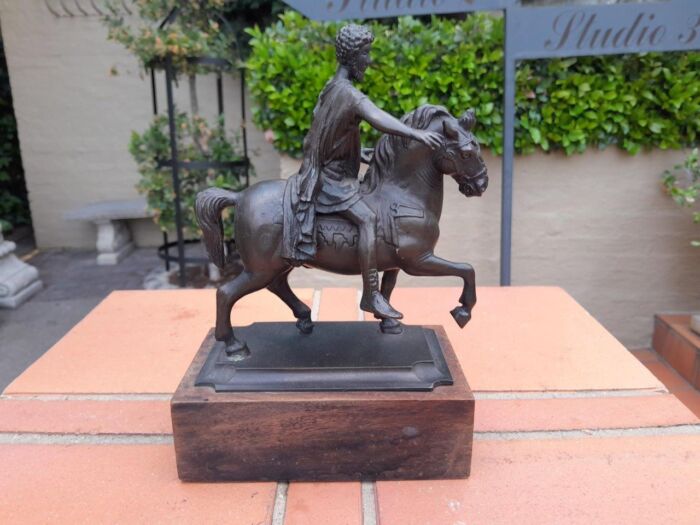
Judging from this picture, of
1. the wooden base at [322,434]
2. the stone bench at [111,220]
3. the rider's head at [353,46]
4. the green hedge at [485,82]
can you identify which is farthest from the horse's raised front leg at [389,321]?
the stone bench at [111,220]

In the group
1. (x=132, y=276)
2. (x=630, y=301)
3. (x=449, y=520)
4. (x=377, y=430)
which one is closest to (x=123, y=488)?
(x=377, y=430)

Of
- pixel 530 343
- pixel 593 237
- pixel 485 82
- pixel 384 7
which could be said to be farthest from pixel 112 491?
pixel 593 237

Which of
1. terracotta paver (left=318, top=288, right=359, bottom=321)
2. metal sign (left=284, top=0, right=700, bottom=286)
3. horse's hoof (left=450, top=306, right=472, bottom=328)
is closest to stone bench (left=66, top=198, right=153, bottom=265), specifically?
metal sign (left=284, top=0, right=700, bottom=286)


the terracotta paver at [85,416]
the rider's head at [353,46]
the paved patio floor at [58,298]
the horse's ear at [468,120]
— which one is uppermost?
the rider's head at [353,46]

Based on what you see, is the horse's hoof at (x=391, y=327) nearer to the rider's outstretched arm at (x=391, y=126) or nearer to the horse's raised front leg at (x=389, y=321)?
the horse's raised front leg at (x=389, y=321)

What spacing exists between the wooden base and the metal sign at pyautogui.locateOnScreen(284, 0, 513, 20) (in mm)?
2125

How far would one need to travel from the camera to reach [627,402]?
1527mm

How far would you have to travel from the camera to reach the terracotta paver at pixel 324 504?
1.14m

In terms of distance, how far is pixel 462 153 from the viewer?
4.31 feet

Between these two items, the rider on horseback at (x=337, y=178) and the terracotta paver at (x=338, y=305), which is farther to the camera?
the terracotta paver at (x=338, y=305)

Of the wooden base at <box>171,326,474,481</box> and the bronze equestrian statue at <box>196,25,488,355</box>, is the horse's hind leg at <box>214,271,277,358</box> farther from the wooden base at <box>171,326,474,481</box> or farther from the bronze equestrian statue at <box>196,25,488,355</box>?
the wooden base at <box>171,326,474,481</box>

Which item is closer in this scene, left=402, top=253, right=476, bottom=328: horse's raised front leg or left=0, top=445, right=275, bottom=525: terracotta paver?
left=0, top=445, right=275, bottom=525: terracotta paver

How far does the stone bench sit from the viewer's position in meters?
4.69

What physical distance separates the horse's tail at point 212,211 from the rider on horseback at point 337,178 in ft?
0.54
